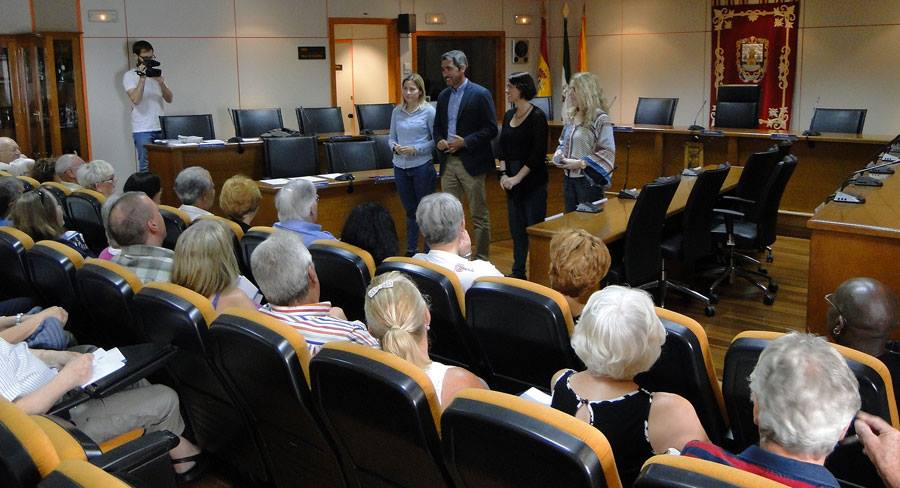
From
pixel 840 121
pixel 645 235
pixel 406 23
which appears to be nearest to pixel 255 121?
pixel 406 23

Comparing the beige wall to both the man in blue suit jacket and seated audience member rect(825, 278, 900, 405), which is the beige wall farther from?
seated audience member rect(825, 278, 900, 405)

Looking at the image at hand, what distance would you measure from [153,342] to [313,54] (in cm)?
859

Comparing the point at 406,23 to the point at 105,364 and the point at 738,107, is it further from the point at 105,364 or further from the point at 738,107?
the point at 105,364

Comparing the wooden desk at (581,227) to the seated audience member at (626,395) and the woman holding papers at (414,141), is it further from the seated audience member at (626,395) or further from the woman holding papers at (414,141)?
the seated audience member at (626,395)

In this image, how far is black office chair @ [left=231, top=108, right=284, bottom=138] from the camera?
934cm

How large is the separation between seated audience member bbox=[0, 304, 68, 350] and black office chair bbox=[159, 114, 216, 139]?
6.07 meters

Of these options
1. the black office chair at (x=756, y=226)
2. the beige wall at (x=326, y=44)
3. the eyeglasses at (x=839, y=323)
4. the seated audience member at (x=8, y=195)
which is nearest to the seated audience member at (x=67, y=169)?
the seated audience member at (x=8, y=195)

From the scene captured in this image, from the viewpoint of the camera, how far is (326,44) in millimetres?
10906

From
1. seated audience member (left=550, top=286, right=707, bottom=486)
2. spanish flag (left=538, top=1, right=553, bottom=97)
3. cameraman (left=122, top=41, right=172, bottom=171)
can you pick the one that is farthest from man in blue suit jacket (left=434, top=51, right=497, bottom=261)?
spanish flag (left=538, top=1, right=553, bottom=97)

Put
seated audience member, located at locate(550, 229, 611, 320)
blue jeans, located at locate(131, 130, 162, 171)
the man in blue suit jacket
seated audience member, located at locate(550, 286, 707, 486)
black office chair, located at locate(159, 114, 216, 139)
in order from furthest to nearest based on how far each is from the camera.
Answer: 1. blue jeans, located at locate(131, 130, 162, 171)
2. black office chair, located at locate(159, 114, 216, 139)
3. the man in blue suit jacket
4. seated audience member, located at locate(550, 229, 611, 320)
5. seated audience member, located at locate(550, 286, 707, 486)

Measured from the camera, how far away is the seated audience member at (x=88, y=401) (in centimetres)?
241

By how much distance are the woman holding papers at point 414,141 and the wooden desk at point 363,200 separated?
1.46ft

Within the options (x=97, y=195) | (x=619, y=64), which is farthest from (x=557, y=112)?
(x=97, y=195)

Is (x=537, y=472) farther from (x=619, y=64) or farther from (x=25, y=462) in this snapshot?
(x=619, y=64)
